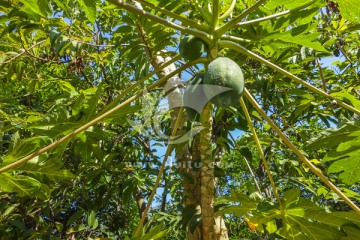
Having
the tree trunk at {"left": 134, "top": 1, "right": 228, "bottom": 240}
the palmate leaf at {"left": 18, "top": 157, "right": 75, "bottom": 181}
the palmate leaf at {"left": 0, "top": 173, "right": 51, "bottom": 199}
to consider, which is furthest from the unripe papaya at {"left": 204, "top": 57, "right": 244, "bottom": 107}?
the palmate leaf at {"left": 0, "top": 173, "right": 51, "bottom": 199}

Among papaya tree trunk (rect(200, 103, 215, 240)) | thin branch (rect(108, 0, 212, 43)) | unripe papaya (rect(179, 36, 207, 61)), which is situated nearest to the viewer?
thin branch (rect(108, 0, 212, 43))

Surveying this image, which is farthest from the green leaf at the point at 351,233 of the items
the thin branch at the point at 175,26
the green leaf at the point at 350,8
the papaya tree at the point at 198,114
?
the thin branch at the point at 175,26

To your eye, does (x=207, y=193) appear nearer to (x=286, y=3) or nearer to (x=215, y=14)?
(x=215, y=14)

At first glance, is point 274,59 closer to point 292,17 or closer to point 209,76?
point 292,17

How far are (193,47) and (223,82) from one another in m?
0.34

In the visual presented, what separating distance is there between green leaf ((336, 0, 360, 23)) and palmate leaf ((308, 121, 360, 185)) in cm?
53

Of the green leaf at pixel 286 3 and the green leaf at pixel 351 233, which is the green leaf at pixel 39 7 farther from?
the green leaf at pixel 351 233

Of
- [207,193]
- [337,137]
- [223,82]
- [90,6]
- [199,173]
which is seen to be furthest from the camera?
[199,173]

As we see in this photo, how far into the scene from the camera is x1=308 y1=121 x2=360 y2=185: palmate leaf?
1935 mm

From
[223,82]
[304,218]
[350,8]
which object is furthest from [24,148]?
[350,8]

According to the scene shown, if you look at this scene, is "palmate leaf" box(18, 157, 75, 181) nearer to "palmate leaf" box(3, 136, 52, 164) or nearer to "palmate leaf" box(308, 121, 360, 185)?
"palmate leaf" box(3, 136, 52, 164)

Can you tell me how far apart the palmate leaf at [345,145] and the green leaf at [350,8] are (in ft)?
1.74

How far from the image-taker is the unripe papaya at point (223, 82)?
5.14 feet

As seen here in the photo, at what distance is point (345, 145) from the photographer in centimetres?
194
